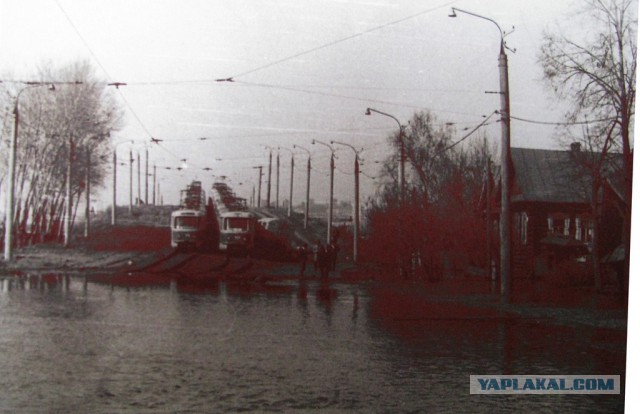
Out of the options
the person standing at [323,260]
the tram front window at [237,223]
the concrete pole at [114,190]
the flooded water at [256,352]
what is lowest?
the flooded water at [256,352]

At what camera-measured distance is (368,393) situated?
430 cm

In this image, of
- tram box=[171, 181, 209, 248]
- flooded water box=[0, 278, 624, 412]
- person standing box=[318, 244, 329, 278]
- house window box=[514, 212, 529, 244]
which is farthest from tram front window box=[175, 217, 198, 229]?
house window box=[514, 212, 529, 244]

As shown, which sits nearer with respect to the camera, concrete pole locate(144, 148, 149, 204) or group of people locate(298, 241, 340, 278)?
concrete pole locate(144, 148, 149, 204)

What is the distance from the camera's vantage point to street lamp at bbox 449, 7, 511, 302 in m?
5.86

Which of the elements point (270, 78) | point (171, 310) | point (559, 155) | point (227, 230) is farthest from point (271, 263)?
point (559, 155)

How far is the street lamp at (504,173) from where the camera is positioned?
5.86 metres

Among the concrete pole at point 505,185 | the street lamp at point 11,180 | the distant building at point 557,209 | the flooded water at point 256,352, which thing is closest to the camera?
the flooded water at point 256,352

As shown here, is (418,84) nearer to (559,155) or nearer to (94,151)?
(559,155)

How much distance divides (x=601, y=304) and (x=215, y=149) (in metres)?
3.29

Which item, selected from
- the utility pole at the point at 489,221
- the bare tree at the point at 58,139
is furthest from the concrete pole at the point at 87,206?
the utility pole at the point at 489,221

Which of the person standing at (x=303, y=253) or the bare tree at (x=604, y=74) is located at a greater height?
the bare tree at (x=604, y=74)

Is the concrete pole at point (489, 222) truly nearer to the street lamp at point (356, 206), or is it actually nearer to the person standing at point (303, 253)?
the street lamp at point (356, 206)

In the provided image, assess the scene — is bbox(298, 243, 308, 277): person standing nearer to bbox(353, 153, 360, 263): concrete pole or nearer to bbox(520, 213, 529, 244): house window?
bbox(353, 153, 360, 263): concrete pole

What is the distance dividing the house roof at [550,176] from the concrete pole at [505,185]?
0.09 meters
